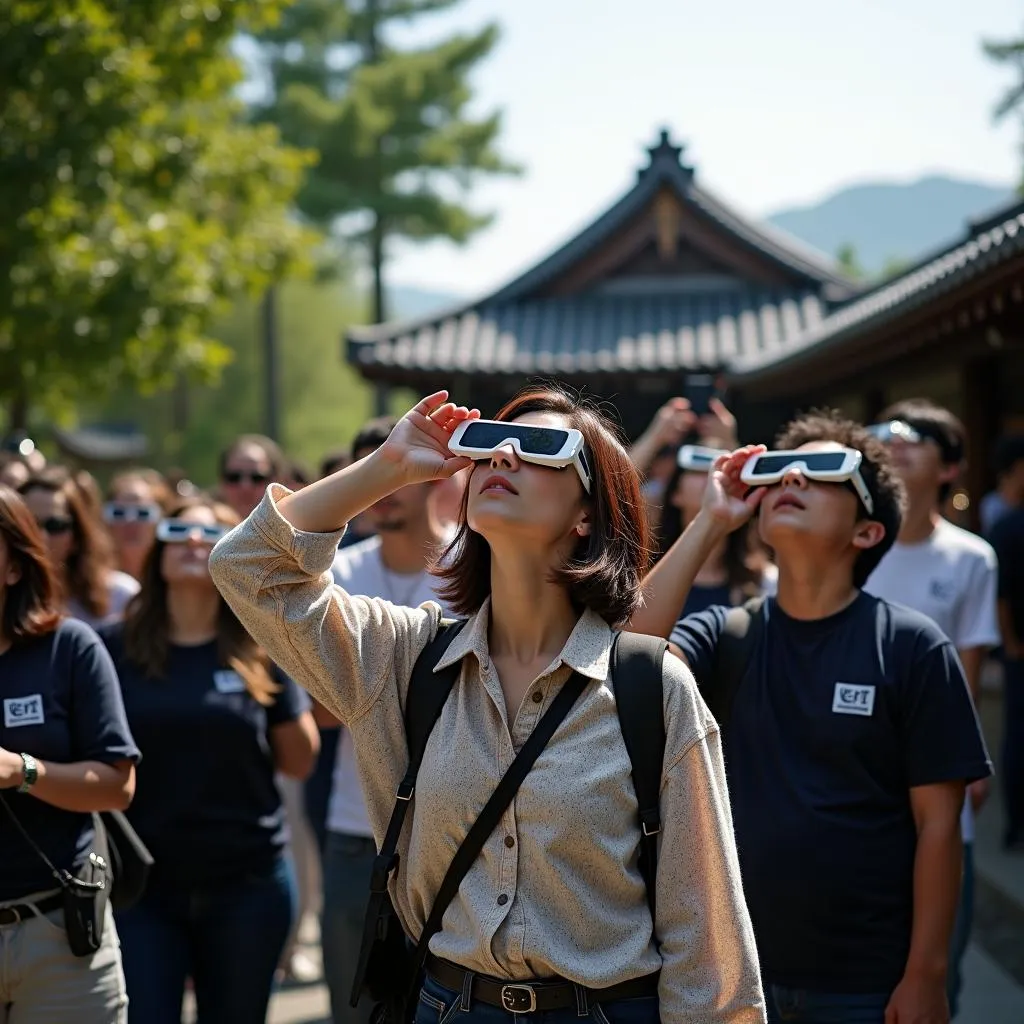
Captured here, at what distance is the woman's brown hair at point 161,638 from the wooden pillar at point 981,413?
5.86 m

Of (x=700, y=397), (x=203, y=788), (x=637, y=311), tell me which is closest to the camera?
(x=203, y=788)

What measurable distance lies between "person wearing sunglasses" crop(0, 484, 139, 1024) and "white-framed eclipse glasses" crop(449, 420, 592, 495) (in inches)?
55.6

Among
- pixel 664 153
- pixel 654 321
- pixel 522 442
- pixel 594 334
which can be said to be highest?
pixel 664 153

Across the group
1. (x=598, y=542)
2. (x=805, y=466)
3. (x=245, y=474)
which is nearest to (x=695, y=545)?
(x=805, y=466)

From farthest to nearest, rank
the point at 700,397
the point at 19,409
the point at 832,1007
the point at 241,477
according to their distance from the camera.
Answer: the point at 19,409, the point at 241,477, the point at 700,397, the point at 832,1007

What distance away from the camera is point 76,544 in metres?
5.34

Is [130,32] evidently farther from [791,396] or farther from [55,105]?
[791,396]

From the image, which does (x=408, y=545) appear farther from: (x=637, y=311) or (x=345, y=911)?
(x=637, y=311)

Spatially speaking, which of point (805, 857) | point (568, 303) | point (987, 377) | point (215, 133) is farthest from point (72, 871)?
point (568, 303)

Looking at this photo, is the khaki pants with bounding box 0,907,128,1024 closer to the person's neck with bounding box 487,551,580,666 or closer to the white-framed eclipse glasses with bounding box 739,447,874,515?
the person's neck with bounding box 487,551,580,666

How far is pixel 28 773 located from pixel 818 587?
1900mm

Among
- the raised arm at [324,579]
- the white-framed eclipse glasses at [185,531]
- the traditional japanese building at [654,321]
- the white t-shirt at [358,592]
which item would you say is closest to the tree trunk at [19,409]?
the traditional japanese building at [654,321]

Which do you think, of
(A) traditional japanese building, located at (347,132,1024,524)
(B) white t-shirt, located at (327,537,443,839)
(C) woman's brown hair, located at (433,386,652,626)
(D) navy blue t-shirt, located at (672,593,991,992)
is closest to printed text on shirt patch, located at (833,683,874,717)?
(D) navy blue t-shirt, located at (672,593,991,992)

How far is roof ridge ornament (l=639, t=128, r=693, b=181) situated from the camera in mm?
16031
